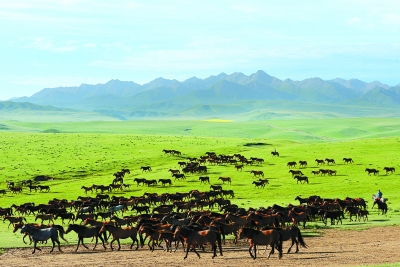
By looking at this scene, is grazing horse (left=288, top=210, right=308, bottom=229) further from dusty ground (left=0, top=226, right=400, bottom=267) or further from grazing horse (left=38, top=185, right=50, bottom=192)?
grazing horse (left=38, top=185, right=50, bottom=192)

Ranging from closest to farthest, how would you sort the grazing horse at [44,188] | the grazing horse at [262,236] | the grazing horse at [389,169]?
the grazing horse at [262,236], the grazing horse at [44,188], the grazing horse at [389,169]

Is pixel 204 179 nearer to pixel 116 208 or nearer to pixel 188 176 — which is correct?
pixel 188 176

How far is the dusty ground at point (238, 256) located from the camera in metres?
20.3

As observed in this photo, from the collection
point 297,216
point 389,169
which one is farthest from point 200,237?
point 389,169

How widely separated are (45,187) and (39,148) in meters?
36.8

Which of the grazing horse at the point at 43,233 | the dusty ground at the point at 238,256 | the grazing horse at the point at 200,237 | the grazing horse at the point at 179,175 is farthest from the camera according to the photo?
the grazing horse at the point at 179,175

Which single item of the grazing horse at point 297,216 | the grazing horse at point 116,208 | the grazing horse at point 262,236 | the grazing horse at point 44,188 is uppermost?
the grazing horse at point 262,236

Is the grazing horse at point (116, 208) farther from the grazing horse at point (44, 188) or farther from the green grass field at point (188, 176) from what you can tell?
the grazing horse at point (44, 188)

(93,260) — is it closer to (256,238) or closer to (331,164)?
(256,238)

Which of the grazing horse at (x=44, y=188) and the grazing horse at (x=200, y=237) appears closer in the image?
the grazing horse at (x=200, y=237)

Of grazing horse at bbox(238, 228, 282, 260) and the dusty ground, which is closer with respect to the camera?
the dusty ground

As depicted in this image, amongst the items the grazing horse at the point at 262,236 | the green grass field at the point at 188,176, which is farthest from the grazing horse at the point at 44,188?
the grazing horse at the point at 262,236

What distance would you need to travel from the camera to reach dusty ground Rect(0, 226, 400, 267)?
2027 cm

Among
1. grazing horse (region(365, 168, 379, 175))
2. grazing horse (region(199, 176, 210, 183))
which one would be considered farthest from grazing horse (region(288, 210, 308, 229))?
grazing horse (region(365, 168, 379, 175))
